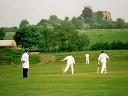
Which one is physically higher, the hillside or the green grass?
the green grass

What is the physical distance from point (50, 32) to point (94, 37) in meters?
19.8

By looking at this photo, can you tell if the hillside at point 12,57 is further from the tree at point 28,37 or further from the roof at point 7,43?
the tree at point 28,37

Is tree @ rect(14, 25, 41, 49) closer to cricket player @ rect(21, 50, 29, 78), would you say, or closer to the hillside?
the hillside

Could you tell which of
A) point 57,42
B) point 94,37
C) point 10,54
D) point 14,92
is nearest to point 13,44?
point 57,42

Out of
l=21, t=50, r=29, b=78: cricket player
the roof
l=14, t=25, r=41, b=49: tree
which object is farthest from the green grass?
l=21, t=50, r=29, b=78: cricket player

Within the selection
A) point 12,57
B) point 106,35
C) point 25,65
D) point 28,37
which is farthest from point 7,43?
point 25,65

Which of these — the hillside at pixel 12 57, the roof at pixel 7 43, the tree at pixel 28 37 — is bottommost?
the hillside at pixel 12 57

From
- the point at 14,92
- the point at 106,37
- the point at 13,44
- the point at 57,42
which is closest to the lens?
the point at 14,92

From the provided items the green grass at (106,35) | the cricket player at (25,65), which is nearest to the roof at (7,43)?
the green grass at (106,35)

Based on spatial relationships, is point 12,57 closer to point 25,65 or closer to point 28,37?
point 25,65

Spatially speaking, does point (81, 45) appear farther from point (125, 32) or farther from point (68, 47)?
point (125, 32)

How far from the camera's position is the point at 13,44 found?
133 meters

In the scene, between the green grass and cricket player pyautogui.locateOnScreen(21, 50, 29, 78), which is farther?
the green grass

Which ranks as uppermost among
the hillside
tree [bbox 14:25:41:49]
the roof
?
tree [bbox 14:25:41:49]
